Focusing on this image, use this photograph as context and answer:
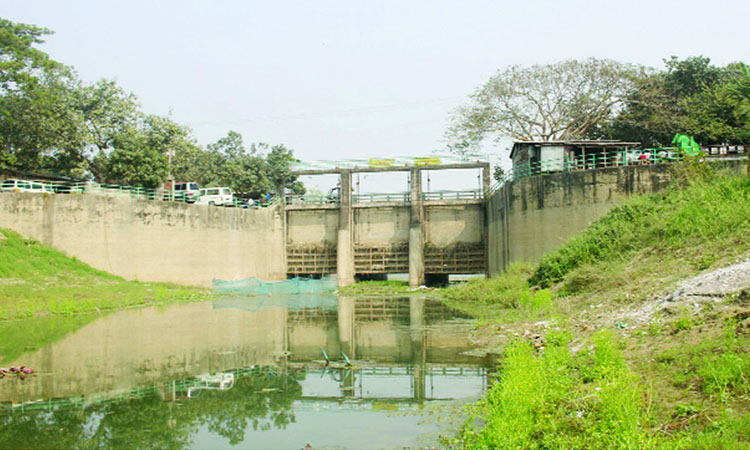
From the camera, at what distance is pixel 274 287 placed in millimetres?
32969

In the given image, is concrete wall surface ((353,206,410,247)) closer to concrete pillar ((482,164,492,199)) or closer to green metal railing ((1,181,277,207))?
concrete pillar ((482,164,492,199))

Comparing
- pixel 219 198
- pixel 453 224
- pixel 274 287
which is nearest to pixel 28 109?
pixel 219 198

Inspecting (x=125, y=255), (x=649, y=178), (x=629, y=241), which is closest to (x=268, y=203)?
(x=125, y=255)

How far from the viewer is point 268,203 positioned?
4100 centimetres

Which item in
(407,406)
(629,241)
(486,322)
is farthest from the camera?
(629,241)

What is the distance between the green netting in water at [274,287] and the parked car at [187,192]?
243 inches

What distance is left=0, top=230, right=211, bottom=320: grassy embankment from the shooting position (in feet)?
68.9

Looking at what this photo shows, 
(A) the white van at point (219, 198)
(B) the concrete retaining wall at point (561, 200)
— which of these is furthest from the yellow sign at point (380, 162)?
(B) the concrete retaining wall at point (561, 200)

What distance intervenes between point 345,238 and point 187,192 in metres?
9.90

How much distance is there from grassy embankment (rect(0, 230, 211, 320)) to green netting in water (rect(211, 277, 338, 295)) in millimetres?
1983

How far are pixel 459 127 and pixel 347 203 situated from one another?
9.55 m

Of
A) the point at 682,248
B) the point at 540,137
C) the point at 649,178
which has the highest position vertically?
the point at 540,137

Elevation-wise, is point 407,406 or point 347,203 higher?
point 347,203

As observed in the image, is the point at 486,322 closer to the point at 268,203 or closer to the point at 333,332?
the point at 333,332
